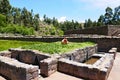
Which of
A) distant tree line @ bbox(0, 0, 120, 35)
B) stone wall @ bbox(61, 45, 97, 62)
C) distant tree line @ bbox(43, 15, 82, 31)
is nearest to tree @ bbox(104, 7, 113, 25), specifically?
distant tree line @ bbox(0, 0, 120, 35)

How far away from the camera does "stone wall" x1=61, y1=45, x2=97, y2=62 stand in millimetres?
11414

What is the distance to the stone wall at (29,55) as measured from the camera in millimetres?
11047

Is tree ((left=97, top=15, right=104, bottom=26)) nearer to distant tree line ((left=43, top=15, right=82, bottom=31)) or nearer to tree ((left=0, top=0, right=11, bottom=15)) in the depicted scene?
distant tree line ((left=43, top=15, right=82, bottom=31))

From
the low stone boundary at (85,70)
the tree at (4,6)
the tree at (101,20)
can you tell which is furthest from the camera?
the tree at (101,20)

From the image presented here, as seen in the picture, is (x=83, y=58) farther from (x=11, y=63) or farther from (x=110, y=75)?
(x=11, y=63)

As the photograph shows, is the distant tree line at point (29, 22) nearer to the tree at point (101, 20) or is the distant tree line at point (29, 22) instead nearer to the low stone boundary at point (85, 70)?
the tree at point (101, 20)

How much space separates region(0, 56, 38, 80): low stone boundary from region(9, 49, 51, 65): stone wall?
252 centimetres

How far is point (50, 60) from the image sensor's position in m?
9.19

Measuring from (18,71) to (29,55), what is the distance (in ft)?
13.9

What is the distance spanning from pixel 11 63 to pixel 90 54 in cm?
838

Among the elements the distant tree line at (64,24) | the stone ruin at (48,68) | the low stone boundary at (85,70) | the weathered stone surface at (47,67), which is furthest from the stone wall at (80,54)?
the distant tree line at (64,24)

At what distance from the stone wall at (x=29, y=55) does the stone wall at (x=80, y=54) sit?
1.27m

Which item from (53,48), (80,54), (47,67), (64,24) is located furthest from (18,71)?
(64,24)

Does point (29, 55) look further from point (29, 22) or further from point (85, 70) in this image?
point (29, 22)
